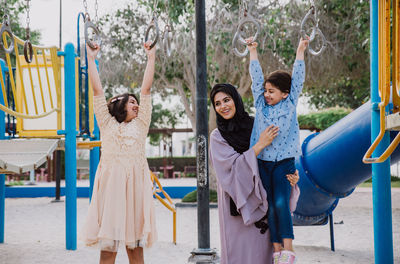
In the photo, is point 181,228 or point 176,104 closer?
point 181,228

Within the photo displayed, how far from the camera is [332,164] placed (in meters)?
5.37

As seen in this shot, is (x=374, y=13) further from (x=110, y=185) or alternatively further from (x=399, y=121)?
(x=110, y=185)

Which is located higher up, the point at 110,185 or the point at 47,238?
the point at 110,185

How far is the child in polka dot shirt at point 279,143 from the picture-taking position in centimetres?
296

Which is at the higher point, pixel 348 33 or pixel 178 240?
pixel 348 33

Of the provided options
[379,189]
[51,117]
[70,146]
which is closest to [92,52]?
[379,189]

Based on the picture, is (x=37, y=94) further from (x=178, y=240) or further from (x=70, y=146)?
(x=178, y=240)

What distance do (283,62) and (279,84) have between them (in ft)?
25.8

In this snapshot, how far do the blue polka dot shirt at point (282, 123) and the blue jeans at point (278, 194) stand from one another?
5 centimetres

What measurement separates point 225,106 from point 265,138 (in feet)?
1.10

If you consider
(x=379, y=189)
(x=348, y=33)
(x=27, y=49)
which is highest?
(x=348, y=33)

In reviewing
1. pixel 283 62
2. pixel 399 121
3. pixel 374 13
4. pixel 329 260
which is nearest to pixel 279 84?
pixel 399 121

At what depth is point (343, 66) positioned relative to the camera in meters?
11.4

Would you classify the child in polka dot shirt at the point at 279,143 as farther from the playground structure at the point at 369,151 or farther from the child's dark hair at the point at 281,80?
the playground structure at the point at 369,151
